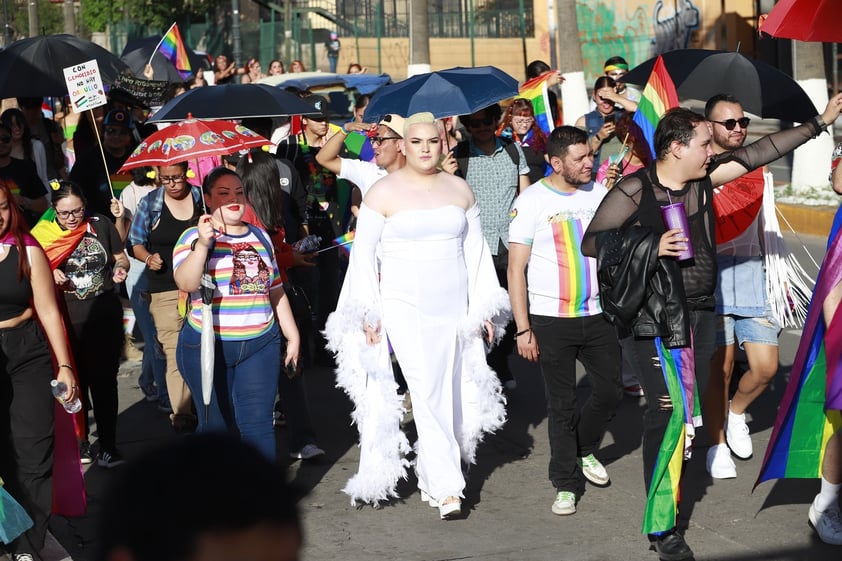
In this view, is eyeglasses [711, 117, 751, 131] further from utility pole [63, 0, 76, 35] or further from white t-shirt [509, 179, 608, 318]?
utility pole [63, 0, 76, 35]

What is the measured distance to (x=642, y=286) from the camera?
539 centimetres

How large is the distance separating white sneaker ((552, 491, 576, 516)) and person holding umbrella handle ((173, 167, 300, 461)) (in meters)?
1.46

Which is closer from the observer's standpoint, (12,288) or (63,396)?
(12,288)

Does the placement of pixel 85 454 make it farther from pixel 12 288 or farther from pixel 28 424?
pixel 12 288

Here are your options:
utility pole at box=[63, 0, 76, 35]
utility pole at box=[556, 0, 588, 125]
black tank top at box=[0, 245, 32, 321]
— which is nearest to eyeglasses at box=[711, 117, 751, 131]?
black tank top at box=[0, 245, 32, 321]

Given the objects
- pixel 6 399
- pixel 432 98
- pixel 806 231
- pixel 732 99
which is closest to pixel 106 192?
pixel 432 98

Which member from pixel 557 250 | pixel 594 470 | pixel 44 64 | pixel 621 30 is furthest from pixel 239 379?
pixel 621 30

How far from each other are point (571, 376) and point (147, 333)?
3.17 meters

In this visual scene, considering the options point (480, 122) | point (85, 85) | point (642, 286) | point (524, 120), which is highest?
point (85, 85)

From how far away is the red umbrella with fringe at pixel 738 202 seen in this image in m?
6.89

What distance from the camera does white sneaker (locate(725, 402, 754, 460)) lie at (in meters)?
7.05

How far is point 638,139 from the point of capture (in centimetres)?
677

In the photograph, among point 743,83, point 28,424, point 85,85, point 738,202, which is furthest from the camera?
point 85,85

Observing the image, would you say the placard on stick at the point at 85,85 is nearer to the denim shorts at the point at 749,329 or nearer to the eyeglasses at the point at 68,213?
the eyeglasses at the point at 68,213
